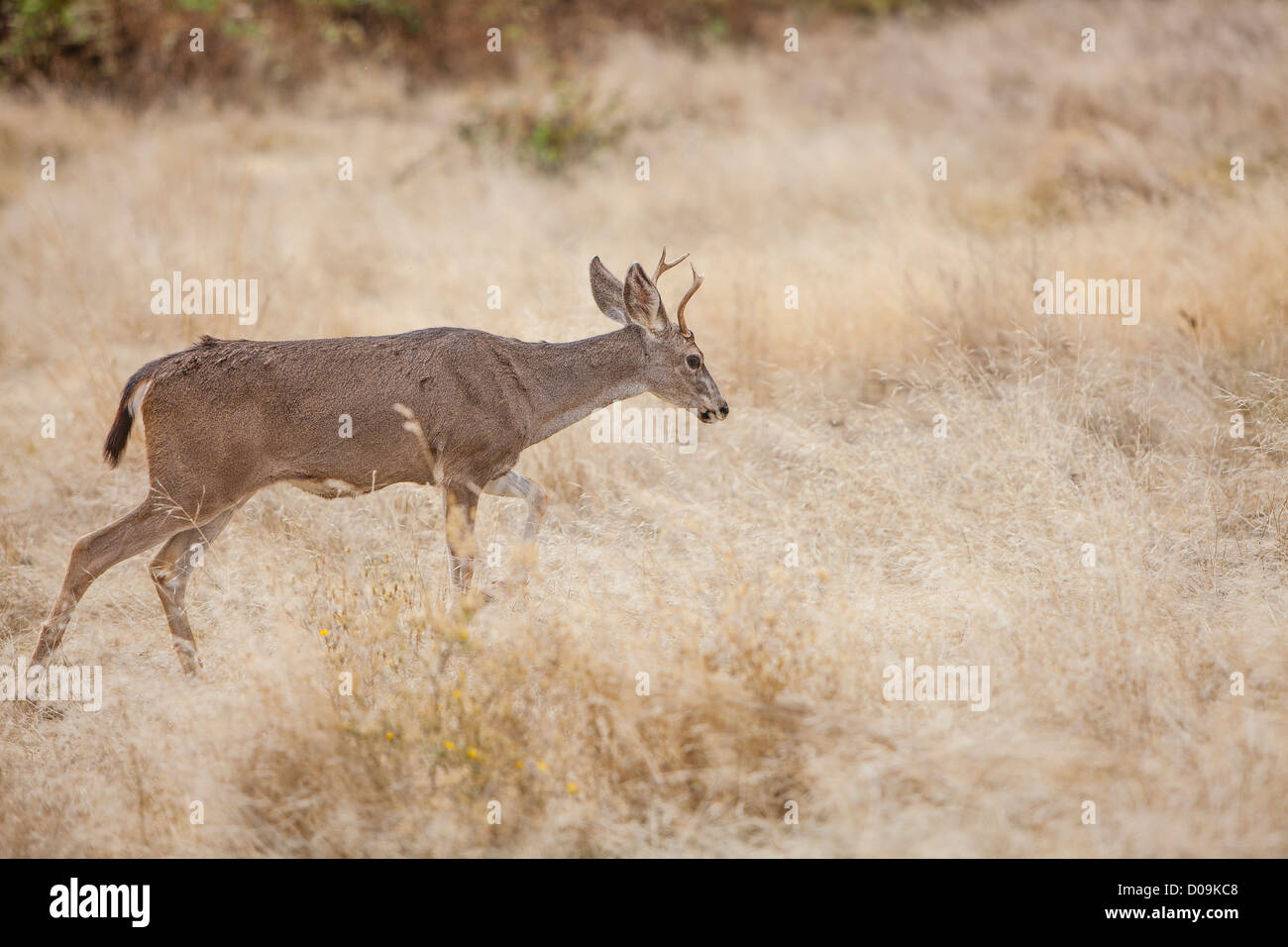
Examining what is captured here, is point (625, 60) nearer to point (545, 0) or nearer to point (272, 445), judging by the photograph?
point (545, 0)

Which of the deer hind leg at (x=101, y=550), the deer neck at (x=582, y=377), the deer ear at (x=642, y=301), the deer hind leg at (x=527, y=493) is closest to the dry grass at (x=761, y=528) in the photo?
the deer hind leg at (x=527, y=493)

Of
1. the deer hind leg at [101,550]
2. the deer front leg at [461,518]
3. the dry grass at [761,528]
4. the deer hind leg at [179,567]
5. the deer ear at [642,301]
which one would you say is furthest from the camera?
the deer ear at [642,301]

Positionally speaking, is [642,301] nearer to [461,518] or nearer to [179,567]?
[461,518]

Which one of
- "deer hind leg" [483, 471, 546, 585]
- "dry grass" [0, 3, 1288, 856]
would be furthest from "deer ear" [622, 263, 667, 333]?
"deer hind leg" [483, 471, 546, 585]

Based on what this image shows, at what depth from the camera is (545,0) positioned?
2114 cm

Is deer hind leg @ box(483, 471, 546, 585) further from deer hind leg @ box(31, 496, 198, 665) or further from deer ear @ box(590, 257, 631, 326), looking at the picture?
deer hind leg @ box(31, 496, 198, 665)

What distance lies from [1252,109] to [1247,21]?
333 centimetres

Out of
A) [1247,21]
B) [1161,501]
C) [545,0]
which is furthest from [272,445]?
[545,0]

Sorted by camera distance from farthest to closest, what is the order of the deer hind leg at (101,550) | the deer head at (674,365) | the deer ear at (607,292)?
the deer ear at (607,292) < the deer head at (674,365) < the deer hind leg at (101,550)

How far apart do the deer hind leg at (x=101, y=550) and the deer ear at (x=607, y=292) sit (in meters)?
2.47

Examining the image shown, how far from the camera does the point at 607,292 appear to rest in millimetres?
6773

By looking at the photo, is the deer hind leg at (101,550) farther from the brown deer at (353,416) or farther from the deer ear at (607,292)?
the deer ear at (607,292)

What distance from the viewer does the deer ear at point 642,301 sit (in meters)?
6.38

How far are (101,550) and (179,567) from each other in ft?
1.35
